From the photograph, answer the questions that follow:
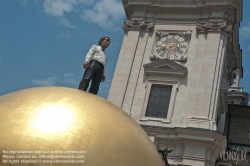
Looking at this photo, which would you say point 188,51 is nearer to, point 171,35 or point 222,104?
point 171,35

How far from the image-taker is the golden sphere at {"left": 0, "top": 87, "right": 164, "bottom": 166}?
15.8 feet

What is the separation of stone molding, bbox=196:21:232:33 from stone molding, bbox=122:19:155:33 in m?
2.89

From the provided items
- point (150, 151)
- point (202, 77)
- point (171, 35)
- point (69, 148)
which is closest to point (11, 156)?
point (69, 148)

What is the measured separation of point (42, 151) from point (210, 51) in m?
21.0

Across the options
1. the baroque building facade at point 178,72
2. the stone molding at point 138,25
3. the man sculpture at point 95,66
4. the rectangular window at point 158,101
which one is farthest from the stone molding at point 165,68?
the man sculpture at point 95,66

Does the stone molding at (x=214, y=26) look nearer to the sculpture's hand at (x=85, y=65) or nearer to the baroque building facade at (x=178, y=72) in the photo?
the baroque building facade at (x=178, y=72)

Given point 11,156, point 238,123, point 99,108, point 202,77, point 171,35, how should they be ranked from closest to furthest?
point 11,156, point 99,108, point 202,77, point 171,35, point 238,123

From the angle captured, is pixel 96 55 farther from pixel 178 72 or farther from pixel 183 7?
pixel 183 7

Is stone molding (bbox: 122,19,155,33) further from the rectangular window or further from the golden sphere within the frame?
the golden sphere

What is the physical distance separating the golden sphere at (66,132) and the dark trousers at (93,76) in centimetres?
137

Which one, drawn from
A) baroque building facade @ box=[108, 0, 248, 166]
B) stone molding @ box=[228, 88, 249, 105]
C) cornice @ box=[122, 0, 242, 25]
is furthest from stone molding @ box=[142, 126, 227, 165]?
stone molding @ box=[228, 88, 249, 105]

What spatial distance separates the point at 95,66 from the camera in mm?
7602

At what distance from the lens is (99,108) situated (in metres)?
5.76

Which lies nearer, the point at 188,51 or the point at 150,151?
the point at 150,151
